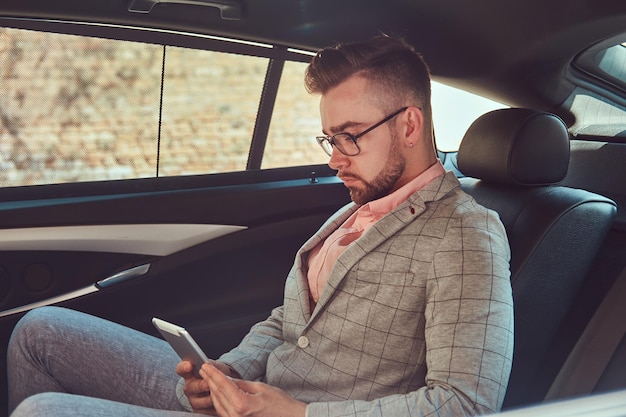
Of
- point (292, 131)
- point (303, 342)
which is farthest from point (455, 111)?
point (303, 342)

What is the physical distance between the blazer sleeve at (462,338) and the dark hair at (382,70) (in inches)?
14.7

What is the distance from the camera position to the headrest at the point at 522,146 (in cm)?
194

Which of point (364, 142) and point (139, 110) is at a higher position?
point (364, 142)

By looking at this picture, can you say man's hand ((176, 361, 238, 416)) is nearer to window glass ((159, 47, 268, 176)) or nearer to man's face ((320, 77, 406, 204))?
man's face ((320, 77, 406, 204))

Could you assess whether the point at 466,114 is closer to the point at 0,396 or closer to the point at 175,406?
the point at 175,406

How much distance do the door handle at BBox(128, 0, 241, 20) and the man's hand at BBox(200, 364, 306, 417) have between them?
1.22 m

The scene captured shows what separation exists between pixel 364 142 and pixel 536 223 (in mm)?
515

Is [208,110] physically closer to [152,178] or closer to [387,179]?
[152,178]

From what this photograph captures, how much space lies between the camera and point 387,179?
5.59 ft

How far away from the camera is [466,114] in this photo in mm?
2889

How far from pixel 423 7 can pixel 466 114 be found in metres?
0.70

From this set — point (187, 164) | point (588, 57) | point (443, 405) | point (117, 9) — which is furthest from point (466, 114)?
point (443, 405)

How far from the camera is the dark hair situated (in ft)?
5.55

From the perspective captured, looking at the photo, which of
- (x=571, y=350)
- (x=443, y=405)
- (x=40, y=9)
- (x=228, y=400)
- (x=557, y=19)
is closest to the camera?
(x=443, y=405)
